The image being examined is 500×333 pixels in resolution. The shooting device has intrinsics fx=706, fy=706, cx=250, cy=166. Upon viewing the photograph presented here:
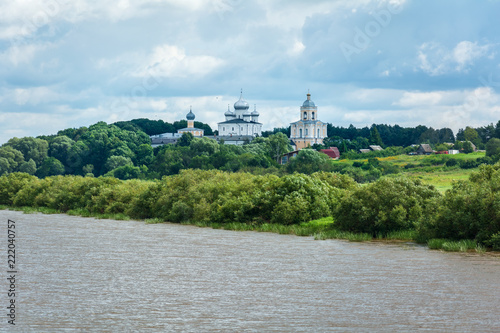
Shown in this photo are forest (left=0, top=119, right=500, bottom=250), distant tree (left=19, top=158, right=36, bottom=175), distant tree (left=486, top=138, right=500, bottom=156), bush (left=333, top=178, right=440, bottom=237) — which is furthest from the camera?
distant tree (left=19, top=158, right=36, bottom=175)

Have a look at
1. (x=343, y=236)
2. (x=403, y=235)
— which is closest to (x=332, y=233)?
(x=343, y=236)

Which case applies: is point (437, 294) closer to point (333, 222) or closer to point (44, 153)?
point (333, 222)

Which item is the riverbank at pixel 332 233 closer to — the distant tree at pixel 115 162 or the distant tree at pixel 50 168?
the distant tree at pixel 115 162

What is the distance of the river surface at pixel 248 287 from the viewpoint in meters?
19.6

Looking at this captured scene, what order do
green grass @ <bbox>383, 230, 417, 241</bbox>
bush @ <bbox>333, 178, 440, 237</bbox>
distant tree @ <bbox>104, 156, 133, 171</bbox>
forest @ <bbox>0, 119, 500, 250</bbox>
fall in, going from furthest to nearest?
distant tree @ <bbox>104, 156, 133, 171</bbox> < bush @ <bbox>333, 178, 440, 237</bbox> < green grass @ <bbox>383, 230, 417, 241</bbox> < forest @ <bbox>0, 119, 500, 250</bbox>

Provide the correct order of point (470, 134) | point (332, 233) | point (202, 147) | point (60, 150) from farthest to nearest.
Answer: point (60, 150), point (470, 134), point (202, 147), point (332, 233)

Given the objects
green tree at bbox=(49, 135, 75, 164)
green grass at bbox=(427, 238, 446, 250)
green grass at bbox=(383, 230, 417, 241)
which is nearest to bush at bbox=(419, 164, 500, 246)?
green grass at bbox=(427, 238, 446, 250)

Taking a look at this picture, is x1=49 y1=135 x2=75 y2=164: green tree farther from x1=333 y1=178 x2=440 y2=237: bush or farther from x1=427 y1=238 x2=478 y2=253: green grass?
x1=427 y1=238 x2=478 y2=253: green grass

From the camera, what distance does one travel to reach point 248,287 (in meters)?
24.6

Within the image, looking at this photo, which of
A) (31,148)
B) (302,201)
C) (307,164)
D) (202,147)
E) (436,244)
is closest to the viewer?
(436,244)

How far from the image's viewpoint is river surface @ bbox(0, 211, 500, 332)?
1959 cm

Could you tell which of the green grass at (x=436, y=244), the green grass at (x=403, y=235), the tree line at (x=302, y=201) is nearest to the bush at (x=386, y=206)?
the tree line at (x=302, y=201)

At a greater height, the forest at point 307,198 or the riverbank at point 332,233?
the forest at point 307,198

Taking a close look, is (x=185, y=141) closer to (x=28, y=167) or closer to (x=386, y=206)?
(x=28, y=167)
